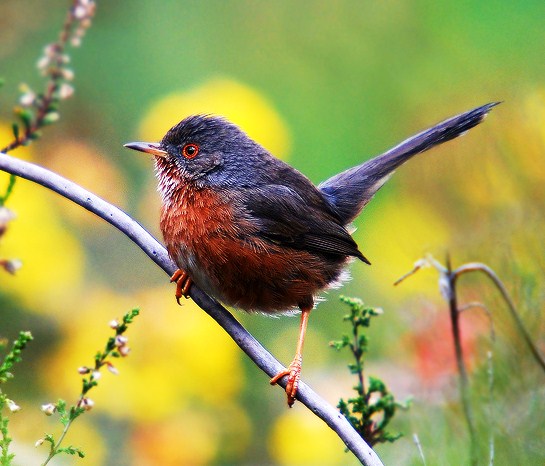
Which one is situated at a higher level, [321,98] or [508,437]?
[321,98]

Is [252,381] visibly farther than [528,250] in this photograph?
Yes

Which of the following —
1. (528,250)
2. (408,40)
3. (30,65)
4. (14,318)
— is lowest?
(528,250)

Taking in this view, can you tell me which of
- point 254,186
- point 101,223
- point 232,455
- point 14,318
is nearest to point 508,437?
point 254,186

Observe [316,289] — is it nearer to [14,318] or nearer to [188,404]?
[188,404]

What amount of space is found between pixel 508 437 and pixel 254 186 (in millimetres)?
1796

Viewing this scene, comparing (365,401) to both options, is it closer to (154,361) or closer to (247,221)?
(247,221)

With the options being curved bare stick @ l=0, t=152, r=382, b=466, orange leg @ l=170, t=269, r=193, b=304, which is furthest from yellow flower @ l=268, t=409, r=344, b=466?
curved bare stick @ l=0, t=152, r=382, b=466

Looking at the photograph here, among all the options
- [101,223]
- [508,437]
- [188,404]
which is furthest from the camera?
[101,223]

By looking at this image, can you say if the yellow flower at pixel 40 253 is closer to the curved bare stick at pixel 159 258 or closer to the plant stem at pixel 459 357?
the curved bare stick at pixel 159 258

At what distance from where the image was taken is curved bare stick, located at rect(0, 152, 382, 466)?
2.37 m

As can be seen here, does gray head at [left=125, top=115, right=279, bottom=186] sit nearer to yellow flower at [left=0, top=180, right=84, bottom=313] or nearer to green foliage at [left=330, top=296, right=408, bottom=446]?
green foliage at [left=330, top=296, right=408, bottom=446]

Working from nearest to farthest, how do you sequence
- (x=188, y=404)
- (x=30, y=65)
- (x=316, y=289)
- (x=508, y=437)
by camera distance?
(x=508, y=437), (x=316, y=289), (x=188, y=404), (x=30, y=65)

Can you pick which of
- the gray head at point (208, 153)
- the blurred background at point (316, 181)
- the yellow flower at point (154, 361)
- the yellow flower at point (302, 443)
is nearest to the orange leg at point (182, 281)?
the gray head at point (208, 153)

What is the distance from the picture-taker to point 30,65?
7.01 meters
